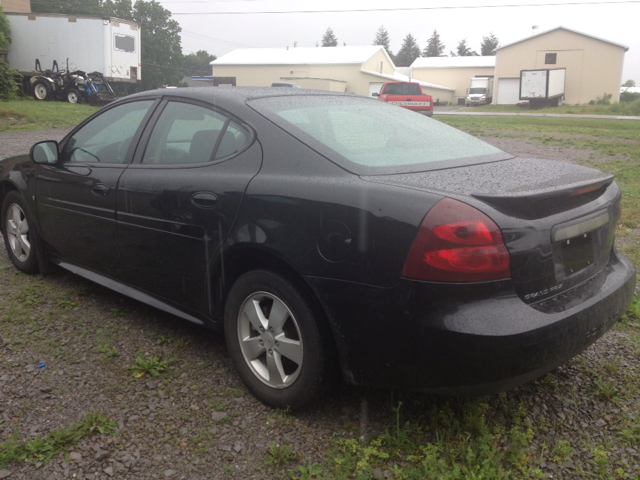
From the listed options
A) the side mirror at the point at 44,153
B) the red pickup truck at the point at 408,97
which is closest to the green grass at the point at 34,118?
the red pickup truck at the point at 408,97

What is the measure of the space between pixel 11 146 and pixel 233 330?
1167cm

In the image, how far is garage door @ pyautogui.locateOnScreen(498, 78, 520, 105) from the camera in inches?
2056

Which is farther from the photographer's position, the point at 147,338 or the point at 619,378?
the point at 147,338

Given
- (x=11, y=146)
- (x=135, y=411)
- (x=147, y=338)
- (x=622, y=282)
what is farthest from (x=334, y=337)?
(x=11, y=146)

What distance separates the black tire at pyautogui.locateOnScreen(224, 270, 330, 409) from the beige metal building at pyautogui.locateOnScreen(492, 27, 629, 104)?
52.1 m

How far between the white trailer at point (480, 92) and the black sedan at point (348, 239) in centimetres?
5631

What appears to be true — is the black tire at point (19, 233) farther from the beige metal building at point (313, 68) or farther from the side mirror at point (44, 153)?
the beige metal building at point (313, 68)

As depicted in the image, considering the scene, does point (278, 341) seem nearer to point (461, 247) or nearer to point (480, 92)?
point (461, 247)

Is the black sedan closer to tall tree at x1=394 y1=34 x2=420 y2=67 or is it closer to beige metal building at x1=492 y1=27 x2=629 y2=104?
beige metal building at x1=492 y1=27 x2=629 y2=104

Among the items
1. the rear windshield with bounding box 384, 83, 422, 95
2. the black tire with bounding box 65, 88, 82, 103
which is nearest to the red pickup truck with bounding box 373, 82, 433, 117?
the rear windshield with bounding box 384, 83, 422, 95

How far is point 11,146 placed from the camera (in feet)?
41.6

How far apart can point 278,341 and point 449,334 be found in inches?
34.6

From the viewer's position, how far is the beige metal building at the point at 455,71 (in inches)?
2608

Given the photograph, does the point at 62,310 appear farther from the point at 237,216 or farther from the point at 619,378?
the point at 619,378
